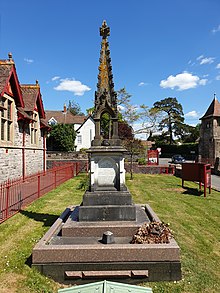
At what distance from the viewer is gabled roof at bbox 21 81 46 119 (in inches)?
749

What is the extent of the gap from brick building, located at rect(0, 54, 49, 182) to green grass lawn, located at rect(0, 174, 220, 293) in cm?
471

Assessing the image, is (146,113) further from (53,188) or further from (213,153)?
(53,188)

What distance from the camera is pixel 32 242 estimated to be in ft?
20.1

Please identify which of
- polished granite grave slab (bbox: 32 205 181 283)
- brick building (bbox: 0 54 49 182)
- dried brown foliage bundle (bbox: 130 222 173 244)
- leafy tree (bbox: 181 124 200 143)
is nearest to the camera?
polished granite grave slab (bbox: 32 205 181 283)

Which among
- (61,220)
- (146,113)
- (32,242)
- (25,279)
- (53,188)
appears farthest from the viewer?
(146,113)

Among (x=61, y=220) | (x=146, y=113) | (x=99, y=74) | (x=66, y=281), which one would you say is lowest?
(x=66, y=281)

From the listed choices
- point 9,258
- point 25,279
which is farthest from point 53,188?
point 25,279

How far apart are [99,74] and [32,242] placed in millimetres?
5171

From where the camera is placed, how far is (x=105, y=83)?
6.94 m

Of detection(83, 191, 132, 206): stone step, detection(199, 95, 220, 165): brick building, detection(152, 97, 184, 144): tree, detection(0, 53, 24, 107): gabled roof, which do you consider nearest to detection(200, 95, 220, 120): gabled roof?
detection(199, 95, 220, 165): brick building

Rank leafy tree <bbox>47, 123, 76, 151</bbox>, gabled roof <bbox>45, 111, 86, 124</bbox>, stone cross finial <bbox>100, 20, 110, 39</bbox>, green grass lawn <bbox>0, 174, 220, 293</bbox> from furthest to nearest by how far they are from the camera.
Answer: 1. gabled roof <bbox>45, 111, 86, 124</bbox>
2. leafy tree <bbox>47, 123, 76, 151</bbox>
3. stone cross finial <bbox>100, 20, 110, 39</bbox>
4. green grass lawn <bbox>0, 174, 220, 293</bbox>

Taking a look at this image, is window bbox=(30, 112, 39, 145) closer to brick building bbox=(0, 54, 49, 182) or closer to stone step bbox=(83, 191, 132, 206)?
brick building bbox=(0, 54, 49, 182)

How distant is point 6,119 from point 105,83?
9.90 m

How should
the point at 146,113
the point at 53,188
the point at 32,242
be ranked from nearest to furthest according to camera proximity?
1. the point at 32,242
2. the point at 53,188
3. the point at 146,113
